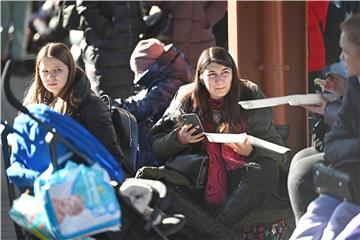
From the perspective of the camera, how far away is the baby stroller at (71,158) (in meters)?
3.19

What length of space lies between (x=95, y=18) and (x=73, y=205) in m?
2.94

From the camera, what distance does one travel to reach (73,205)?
298cm

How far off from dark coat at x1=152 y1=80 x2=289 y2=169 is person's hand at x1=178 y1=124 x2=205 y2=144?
0.10ft

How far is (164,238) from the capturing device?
10.7 ft

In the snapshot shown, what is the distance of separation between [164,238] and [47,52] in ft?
3.86

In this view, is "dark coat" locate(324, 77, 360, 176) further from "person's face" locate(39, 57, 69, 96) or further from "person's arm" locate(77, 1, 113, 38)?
"person's arm" locate(77, 1, 113, 38)

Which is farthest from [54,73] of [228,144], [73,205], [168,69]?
[168,69]

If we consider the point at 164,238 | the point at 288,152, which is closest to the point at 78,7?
the point at 288,152

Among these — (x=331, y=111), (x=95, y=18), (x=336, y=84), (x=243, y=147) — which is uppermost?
(x=95, y=18)

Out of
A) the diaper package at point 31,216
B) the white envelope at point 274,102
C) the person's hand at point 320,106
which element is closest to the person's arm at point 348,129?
the person's hand at point 320,106

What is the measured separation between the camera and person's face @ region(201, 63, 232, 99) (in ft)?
13.1

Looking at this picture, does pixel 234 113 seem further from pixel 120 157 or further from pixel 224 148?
pixel 120 157

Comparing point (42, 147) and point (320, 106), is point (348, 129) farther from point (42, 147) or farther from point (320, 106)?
point (42, 147)

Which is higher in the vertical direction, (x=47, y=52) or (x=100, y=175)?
(x=47, y=52)
